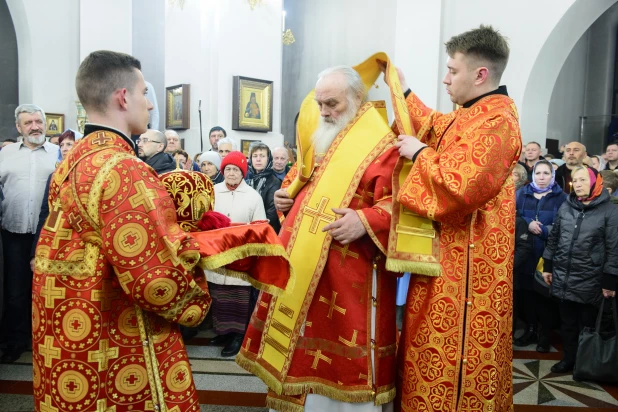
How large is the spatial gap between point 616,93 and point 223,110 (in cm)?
944

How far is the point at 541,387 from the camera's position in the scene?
13.2ft

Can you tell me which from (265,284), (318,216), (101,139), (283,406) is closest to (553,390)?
(283,406)

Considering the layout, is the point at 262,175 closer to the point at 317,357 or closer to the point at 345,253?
the point at 345,253

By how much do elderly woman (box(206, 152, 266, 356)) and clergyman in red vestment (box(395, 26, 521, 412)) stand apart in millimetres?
2353

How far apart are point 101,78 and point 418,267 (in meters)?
1.46

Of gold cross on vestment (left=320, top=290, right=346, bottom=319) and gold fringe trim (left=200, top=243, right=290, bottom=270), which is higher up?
gold fringe trim (left=200, top=243, right=290, bottom=270)

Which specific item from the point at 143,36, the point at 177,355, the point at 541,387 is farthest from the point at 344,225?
the point at 143,36

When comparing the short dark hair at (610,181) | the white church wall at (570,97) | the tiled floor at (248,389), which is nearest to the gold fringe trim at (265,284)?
the tiled floor at (248,389)

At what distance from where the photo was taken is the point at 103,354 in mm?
1682

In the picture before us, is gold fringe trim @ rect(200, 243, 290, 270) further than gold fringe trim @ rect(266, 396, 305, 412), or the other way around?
gold fringe trim @ rect(266, 396, 305, 412)

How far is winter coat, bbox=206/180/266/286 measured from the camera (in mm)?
4484

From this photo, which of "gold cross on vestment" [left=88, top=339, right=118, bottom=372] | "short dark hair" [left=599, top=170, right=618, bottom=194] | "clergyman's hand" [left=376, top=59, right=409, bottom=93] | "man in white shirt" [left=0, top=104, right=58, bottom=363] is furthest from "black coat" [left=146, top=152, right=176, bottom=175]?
"short dark hair" [left=599, top=170, right=618, bottom=194]

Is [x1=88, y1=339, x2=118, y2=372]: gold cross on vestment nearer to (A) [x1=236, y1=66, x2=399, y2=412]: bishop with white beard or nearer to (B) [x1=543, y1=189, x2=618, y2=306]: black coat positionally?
(A) [x1=236, y1=66, x2=399, y2=412]: bishop with white beard

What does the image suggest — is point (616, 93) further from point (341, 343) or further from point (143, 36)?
point (341, 343)
